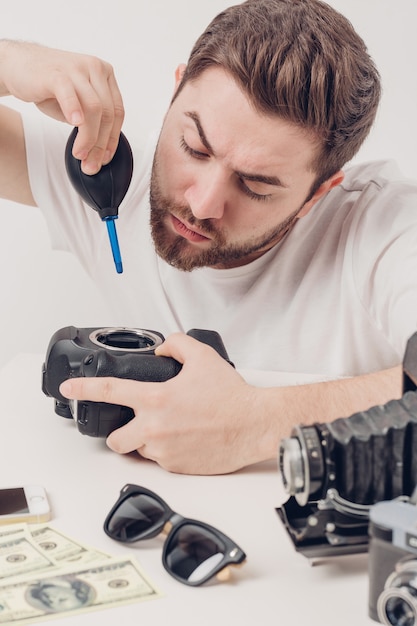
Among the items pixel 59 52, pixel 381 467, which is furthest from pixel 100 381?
pixel 59 52

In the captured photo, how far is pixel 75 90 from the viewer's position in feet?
5.16

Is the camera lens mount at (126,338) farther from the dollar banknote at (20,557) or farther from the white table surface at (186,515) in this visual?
the dollar banknote at (20,557)

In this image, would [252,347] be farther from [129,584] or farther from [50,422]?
[129,584]

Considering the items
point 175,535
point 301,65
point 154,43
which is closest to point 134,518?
point 175,535

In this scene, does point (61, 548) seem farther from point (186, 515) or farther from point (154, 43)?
point (154, 43)

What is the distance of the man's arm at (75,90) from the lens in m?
1.55

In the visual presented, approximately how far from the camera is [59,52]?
1.67 meters

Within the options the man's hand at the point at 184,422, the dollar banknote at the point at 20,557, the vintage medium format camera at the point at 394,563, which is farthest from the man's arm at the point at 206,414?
the vintage medium format camera at the point at 394,563

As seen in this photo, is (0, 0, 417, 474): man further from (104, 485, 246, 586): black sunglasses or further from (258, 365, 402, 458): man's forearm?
(104, 485, 246, 586): black sunglasses

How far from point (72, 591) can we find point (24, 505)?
20 centimetres

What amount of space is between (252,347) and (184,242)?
323 millimetres

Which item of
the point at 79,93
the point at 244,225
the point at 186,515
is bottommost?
the point at 186,515

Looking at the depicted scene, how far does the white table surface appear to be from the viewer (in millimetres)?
945

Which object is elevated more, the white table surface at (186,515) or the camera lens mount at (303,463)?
the camera lens mount at (303,463)
